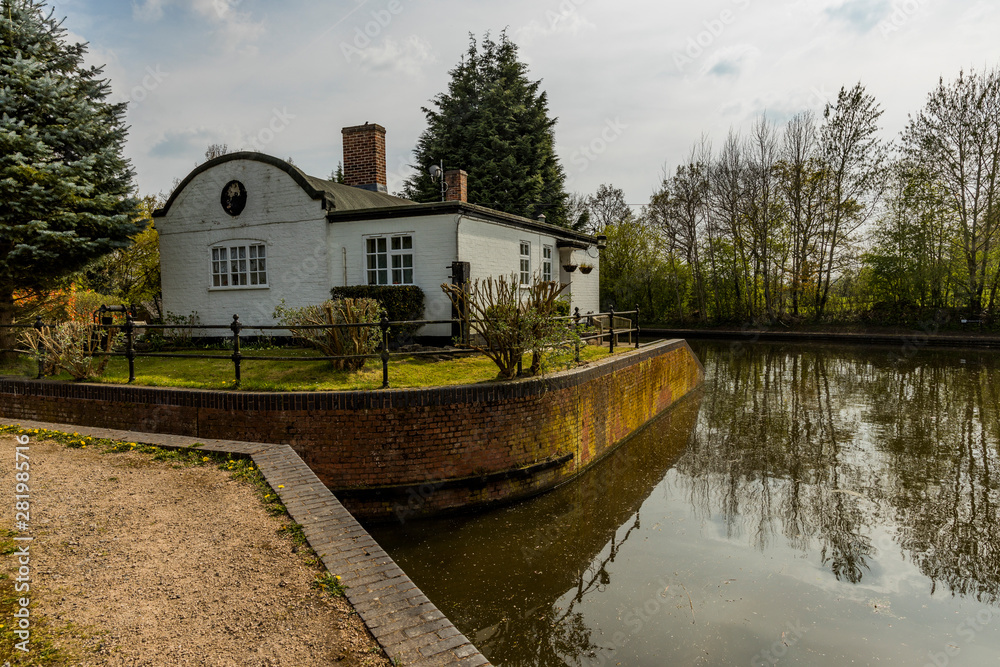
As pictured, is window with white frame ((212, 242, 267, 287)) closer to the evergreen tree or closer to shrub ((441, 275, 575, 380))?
shrub ((441, 275, 575, 380))

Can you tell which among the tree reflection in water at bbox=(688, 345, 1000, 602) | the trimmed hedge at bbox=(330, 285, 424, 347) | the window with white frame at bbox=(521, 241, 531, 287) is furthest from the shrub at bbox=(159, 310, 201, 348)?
the tree reflection in water at bbox=(688, 345, 1000, 602)

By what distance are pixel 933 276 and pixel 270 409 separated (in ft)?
111

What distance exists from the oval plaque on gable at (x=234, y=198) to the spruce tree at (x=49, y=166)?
2076mm

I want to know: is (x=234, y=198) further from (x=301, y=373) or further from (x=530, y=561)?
(x=530, y=561)

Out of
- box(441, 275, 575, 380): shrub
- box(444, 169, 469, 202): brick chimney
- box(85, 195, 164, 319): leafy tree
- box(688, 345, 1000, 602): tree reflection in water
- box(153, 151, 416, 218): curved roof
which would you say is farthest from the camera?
box(85, 195, 164, 319): leafy tree

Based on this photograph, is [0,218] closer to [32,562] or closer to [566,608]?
[32,562]

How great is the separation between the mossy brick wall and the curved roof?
6.66 metres

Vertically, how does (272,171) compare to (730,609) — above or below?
above

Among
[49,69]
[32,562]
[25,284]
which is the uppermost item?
[49,69]

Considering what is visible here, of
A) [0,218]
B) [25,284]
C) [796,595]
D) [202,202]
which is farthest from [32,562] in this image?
[202,202]

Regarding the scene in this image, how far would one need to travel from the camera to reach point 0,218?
10.5 m

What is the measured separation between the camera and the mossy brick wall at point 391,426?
7156 millimetres

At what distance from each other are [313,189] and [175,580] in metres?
11.1

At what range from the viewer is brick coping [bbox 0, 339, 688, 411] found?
716 cm
